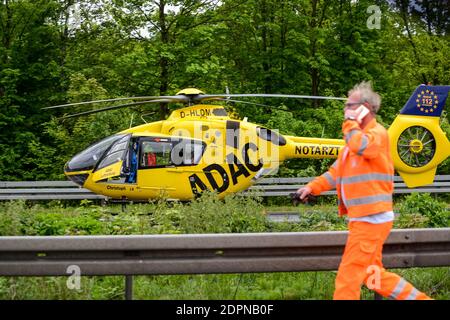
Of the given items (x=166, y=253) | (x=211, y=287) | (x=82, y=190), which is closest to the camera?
(x=166, y=253)

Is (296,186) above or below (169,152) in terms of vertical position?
below

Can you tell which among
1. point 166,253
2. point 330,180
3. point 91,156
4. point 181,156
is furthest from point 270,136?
point 166,253

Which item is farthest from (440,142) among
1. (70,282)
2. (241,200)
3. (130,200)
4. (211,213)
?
(70,282)

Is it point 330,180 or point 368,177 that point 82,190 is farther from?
point 368,177

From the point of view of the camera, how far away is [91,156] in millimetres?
14227

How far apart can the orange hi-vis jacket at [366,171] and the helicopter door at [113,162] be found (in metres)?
9.58

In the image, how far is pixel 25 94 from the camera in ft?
83.4

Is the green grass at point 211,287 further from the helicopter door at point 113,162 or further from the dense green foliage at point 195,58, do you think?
the dense green foliage at point 195,58

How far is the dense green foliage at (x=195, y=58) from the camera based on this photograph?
23.5 metres

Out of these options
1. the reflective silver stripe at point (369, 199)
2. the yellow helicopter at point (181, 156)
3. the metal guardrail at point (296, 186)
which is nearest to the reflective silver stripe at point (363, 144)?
the reflective silver stripe at point (369, 199)

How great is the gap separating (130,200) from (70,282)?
353 inches

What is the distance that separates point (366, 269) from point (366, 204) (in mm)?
526

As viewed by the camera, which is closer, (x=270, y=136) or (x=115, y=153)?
(x=115, y=153)

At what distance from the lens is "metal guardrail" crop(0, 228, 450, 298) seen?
17.3ft
